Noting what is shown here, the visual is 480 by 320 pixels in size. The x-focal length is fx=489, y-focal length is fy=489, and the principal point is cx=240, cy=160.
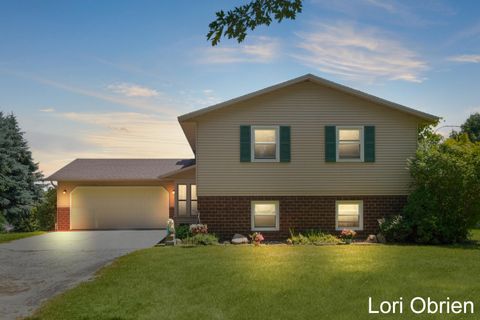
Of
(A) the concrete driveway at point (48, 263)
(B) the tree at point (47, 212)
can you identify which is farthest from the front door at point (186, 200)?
(B) the tree at point (47, 212)

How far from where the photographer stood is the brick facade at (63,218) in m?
27.5

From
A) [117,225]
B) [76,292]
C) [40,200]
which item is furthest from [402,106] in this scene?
[40,200]

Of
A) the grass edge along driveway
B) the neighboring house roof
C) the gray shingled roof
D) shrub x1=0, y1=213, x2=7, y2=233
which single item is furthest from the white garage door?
the grass edge along driveway

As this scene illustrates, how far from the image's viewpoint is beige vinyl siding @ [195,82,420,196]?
63.7 ft

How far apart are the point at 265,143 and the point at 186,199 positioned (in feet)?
26.7

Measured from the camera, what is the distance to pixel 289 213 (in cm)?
1956

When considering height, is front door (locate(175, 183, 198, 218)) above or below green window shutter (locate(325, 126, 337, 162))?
below

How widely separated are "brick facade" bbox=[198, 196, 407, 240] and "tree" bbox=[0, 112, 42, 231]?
16.4m

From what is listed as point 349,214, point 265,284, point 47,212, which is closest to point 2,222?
point 47,212

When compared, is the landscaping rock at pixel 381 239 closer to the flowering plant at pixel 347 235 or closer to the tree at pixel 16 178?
the flowering plant at pixel 347 235

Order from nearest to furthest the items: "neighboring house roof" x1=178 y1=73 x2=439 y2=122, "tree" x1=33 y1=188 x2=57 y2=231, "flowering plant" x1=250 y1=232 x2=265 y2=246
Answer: "flowering plant" x1=250 y1=232 x2=265 y2=246 → "neighboring house roof" x1=178 y1=73 x2=439 y2=122 → "tree" x1=33 y1=188 x2=57 y2=231

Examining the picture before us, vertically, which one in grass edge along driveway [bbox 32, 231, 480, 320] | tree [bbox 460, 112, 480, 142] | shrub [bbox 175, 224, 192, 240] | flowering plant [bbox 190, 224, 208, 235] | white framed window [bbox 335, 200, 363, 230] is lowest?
grass edge along driveway [bbox 32, 231, 480, 320]

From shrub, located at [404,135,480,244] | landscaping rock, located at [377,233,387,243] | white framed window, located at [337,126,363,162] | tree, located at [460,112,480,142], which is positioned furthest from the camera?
tree, located at [460,112,480,142]

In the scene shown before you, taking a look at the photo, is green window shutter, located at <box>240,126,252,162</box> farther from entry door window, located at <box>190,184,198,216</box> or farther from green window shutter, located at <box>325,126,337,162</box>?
entry door window, located at <box>190,184,198,216</box>
